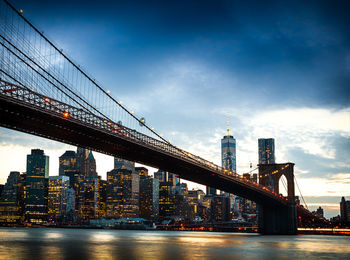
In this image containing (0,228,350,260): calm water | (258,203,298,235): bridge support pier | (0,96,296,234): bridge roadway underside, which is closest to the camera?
(0,228,350,260): calm water

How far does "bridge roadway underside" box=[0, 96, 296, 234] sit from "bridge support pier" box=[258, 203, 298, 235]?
24.1 ft

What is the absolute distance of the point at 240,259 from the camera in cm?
2605

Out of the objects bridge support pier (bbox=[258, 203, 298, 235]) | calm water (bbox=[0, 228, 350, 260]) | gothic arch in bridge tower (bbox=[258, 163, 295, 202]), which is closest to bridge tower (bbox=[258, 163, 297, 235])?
bridge support pier (bbox=[258, 203, 298, 235])

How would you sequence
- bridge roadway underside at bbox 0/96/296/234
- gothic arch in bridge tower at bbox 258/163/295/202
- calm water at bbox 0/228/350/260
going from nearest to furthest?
calm water at bbox 0/228/350/260, bridge roadway underside at bbox 0/96/296/234, gothic arch in bridge tower at bbox 258/163/295/202

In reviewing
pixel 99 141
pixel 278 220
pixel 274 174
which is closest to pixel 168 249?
pixel 99 141

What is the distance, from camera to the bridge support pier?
75.1m

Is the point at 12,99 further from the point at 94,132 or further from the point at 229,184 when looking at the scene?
the point at 229,184

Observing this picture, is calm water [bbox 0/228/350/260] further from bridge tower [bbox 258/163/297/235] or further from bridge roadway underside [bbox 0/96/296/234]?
bridge tower [bbox 258/163/297/235]

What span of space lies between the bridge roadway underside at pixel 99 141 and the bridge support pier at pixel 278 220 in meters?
7.35

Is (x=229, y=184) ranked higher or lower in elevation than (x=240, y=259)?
higher

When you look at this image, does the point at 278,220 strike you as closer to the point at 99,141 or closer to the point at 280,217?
the point at 280,217

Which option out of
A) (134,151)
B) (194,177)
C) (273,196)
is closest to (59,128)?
(134,151)

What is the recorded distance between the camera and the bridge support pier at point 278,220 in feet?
246

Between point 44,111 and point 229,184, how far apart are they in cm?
4010
